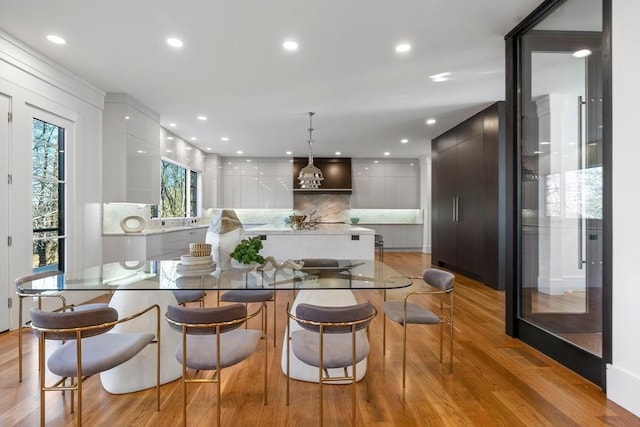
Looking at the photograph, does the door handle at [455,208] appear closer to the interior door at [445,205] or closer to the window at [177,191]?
the interior door at [445,205]

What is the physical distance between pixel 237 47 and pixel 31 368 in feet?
10.4

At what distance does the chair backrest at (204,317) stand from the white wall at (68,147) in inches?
106

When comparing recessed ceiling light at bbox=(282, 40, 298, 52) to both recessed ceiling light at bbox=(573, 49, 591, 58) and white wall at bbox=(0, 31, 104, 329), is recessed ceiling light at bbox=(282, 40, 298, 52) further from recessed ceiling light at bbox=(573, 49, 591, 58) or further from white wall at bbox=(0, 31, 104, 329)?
white wall at bbox=(0, 31, 104, 329)

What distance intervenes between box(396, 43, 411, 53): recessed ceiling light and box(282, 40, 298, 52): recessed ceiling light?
39.0 inches

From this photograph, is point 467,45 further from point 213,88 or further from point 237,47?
point 213,88

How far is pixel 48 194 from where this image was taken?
12.1ft

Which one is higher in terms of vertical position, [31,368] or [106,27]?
[106,27]

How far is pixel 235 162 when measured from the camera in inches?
366

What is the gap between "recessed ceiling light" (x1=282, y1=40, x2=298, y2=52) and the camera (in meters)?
3.11

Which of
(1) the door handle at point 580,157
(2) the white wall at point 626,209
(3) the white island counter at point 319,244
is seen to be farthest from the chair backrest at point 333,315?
(3) the white island counter at point 319,244

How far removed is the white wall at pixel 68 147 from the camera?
3.16 metres

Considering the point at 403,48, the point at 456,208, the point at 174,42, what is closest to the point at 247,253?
the point at 174,42

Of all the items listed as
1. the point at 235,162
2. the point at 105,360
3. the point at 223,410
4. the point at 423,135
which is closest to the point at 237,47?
the point at 105,360

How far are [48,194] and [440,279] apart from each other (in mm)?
4179
